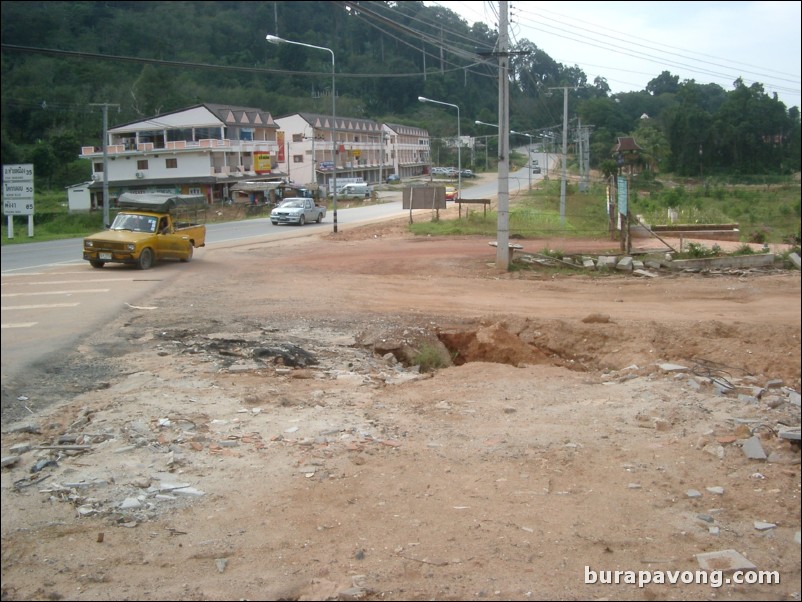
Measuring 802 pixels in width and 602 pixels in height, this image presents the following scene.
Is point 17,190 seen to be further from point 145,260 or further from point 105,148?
point 145,260

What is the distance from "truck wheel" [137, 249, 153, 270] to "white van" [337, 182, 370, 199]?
92.8ft

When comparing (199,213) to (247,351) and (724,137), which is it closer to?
(247,351)

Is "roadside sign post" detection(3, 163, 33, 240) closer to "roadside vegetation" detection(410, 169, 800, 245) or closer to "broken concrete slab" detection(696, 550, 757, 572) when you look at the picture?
"broken concrete slab" detection(696, 550, 757, 572)

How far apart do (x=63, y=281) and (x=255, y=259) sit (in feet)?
31.0

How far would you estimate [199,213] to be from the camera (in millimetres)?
20469

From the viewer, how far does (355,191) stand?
156 feet

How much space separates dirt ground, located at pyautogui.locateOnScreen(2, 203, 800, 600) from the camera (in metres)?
4.62

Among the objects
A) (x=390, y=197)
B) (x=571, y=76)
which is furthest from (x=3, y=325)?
(x=390, y=197)

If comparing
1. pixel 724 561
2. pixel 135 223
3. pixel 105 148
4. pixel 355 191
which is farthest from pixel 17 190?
pixel 355 191

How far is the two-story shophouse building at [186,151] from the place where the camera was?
35.8ft

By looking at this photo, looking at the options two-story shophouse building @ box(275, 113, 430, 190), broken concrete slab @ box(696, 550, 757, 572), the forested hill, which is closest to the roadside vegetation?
the forested hill

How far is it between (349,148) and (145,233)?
15090mm

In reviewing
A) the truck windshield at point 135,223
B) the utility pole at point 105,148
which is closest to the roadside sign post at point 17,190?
the utility pole at point 105,148

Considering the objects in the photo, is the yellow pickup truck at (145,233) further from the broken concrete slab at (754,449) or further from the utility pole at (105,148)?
the broken concrete slab at (754,449)
